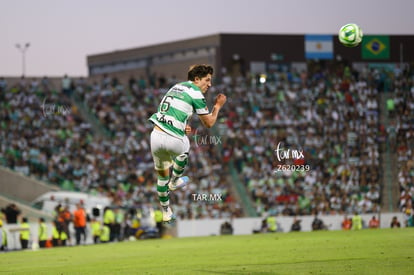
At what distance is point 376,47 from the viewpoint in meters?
59.9

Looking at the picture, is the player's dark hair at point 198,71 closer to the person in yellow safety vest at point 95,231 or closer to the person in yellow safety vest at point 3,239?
the person in yellow safety vest at point 3,239

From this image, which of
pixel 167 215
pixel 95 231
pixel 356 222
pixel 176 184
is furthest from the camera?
pixel 356 222

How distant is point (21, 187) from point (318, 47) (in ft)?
80.3

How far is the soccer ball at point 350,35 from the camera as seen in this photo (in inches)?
741

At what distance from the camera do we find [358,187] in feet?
135

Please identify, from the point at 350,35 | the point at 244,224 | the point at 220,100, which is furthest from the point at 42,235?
the point at 220,100

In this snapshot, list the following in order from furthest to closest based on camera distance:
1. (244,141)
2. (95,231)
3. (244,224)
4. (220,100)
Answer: (244,141), (244,224), (95,231), (220,100)

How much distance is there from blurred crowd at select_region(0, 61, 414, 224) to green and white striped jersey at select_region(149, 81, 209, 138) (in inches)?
928

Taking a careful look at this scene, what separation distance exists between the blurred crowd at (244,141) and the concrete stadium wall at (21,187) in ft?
1.31

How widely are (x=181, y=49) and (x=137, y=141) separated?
13912mm

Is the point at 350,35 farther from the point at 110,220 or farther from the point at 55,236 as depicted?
the point at 110,220

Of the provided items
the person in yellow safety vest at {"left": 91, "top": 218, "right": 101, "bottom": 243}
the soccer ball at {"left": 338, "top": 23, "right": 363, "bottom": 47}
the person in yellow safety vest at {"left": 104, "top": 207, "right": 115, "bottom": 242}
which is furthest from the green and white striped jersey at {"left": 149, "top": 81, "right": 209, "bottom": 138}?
the person in yellow safety vest at {"left": 91, "top": 218, "right": 101, "bottom": 243}

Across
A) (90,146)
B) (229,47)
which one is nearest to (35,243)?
(90,146)

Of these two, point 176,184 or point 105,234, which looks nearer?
point 176,184
